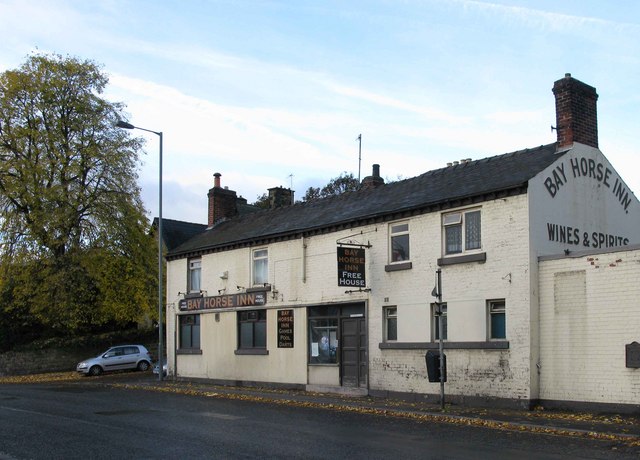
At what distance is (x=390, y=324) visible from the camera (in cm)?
2017

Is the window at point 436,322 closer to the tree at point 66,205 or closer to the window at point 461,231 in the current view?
the window at point 461,231

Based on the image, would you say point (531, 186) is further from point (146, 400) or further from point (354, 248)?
point (146, 400)

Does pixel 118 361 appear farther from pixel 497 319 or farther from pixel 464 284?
pixel 497 319

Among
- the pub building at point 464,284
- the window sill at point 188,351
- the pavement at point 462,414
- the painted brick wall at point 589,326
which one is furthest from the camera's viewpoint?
the window sill at point 188,351

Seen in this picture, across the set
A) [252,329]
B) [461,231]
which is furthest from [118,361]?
[461,231]

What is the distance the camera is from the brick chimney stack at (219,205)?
32.3m

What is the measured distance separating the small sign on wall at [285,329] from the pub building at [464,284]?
61 millimetres

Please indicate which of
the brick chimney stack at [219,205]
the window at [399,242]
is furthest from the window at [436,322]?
the brick chimney stack at [219,205]

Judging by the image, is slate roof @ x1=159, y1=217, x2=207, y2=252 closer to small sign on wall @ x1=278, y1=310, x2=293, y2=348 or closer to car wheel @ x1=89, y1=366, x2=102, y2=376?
car wheel @ x1=89, y1=366, x2=102, y2=376

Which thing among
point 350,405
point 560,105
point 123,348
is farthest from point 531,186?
point 123,348

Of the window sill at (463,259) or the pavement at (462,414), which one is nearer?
the pavement at (462,414)

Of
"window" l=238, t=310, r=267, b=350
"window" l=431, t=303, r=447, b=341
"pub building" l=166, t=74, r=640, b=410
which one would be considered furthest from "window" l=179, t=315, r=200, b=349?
"window" l=431, t=303, r=447, b=341

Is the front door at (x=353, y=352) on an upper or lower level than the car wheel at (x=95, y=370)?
upper

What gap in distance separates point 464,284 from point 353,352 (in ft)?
16.2
